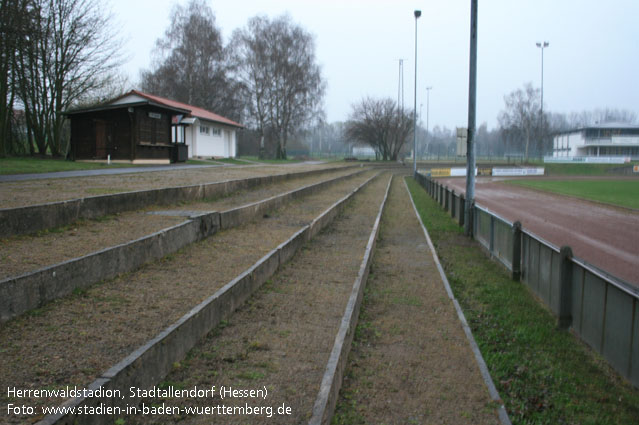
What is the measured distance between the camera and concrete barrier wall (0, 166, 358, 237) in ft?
21.9

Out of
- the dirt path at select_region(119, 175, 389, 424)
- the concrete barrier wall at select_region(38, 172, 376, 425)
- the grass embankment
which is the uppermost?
the concrete barrier wall at select_region(38, 172, 376, 425)

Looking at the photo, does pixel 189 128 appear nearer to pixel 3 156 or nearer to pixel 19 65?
pixel 19 65

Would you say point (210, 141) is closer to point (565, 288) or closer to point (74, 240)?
point (74, 240)

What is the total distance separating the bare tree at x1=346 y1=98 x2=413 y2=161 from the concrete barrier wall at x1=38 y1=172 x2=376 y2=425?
73.7m

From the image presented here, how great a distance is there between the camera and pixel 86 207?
8250 mm

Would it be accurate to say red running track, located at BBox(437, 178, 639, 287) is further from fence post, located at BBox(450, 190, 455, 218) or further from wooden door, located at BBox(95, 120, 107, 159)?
wooden door, located at BBox(95, 120, 107, 159)

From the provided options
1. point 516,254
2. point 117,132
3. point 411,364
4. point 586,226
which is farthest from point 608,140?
point 411,364

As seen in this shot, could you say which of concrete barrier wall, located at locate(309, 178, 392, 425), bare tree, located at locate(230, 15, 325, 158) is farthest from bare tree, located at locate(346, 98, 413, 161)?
concrete barrier wall, located at locate(309, 178, 392, 425)

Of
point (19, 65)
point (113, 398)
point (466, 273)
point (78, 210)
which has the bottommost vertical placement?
point (466, 273)

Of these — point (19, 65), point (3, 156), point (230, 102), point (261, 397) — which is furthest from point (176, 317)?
point (230, 102)

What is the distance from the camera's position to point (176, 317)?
486 centimetres

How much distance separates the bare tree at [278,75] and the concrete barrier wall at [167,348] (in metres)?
50.9

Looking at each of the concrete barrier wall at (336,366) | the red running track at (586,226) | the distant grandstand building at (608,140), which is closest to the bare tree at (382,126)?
the distant grandstand building at (608,140)

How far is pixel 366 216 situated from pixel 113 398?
42.2ft
